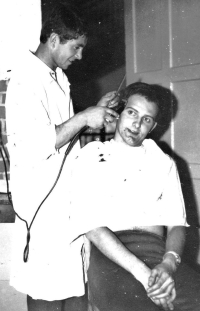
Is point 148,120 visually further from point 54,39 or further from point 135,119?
point 54,39

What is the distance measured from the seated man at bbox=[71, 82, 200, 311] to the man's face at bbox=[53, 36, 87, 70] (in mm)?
347

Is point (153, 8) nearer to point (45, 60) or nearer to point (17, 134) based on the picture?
point (45, 60)

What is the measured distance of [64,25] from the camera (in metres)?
1.77

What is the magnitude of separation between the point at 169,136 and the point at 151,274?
165 centimetres

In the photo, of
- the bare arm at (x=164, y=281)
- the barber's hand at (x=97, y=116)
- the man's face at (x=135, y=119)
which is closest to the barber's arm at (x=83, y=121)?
the barber's hand at (x=97, y=116)

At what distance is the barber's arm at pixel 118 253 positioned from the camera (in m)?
1.45

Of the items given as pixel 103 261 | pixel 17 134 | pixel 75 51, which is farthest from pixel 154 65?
pixel 103 261

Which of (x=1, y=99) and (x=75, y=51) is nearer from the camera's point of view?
(x=75, y=51)

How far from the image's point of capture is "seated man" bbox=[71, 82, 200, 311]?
56.3 inches

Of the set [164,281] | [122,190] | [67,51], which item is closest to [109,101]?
[67,51]

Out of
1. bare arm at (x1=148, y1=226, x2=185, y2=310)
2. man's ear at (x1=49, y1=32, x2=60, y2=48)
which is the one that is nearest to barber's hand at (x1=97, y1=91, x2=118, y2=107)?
man's ear at (x1=49, y1=32, x2=60, y2=48)

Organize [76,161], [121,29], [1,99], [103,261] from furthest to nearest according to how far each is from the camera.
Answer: [121,29] < [1,99] < [76,161] < [103,261]

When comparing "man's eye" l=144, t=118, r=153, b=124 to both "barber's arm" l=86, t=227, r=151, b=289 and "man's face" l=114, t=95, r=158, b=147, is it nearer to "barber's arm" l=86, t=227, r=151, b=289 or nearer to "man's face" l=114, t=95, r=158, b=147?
"man's face" l=114, t=95, r=158, b=147

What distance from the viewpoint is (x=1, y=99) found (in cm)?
235
